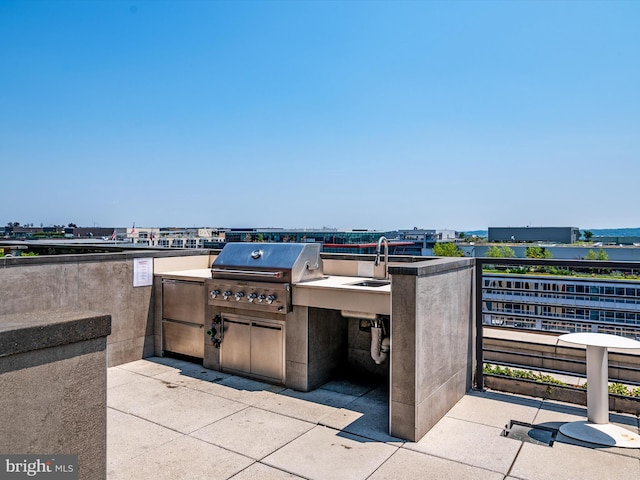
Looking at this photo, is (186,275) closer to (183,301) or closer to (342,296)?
(183,301)

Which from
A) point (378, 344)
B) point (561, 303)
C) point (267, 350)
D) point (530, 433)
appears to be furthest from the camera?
point (267, 350)

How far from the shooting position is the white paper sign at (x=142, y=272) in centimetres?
584

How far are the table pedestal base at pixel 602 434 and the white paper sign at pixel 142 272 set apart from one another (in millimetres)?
5347

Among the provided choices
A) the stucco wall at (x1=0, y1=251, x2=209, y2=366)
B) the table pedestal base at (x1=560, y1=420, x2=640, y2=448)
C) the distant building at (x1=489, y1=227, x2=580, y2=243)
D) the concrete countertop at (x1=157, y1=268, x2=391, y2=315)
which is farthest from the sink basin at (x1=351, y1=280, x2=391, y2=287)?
the distant building at (x1=489, y1=227, x2=580, y2=243)

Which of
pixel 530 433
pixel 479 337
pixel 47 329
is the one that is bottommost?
pixel 530 433

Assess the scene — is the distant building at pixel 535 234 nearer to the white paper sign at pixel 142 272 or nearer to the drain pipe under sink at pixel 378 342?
the drain pipe under sink at pixel 378 342

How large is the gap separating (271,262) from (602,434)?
3.62 metres

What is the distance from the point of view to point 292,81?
1275cm

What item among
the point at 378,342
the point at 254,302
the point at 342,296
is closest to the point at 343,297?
the point at 342,296

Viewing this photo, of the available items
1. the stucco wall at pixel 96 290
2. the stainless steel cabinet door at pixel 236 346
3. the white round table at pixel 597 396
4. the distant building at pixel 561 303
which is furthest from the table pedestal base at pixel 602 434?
the stucco wall at pixel 96 290

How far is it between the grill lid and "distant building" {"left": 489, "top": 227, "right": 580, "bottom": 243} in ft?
219

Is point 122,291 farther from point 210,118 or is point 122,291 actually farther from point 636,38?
point 210,118

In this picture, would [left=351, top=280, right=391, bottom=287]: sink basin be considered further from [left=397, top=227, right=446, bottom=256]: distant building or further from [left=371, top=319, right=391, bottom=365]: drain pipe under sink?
[left=397, top=227, right=446, bottom=256]: distant building

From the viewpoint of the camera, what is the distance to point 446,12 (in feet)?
26.2
